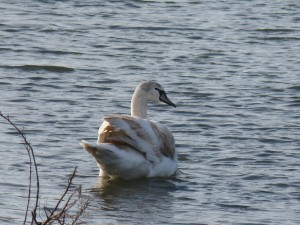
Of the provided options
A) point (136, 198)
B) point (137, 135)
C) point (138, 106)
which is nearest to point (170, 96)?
point (138, 106)

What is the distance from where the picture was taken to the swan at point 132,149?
30.1ft

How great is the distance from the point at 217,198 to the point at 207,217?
655mm

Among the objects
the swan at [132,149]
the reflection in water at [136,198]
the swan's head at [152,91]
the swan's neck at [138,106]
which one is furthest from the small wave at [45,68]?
the reflection in water at [136,198]

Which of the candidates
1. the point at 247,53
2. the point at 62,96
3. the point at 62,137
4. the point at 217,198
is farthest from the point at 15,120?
the point at 247,53

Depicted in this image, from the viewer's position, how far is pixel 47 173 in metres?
9.39

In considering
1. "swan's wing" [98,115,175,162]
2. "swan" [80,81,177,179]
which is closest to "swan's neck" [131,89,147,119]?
"swan" [80,81,177,179]

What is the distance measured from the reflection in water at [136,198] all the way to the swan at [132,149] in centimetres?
8

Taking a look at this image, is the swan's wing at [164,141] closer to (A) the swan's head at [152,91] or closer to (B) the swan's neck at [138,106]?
(B) the swan's neck at [138,106]

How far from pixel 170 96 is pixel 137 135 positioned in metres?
3.84

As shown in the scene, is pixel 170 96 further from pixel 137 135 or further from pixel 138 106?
pixel 137 135

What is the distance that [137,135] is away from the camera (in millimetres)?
9398

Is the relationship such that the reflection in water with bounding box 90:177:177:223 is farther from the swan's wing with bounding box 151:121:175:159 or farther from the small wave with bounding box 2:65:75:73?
the small wave with bounding box 2:65:75:73

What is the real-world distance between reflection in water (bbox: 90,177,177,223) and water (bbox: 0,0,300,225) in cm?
1

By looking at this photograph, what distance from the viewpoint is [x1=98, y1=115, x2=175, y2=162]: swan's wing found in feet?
30.5
